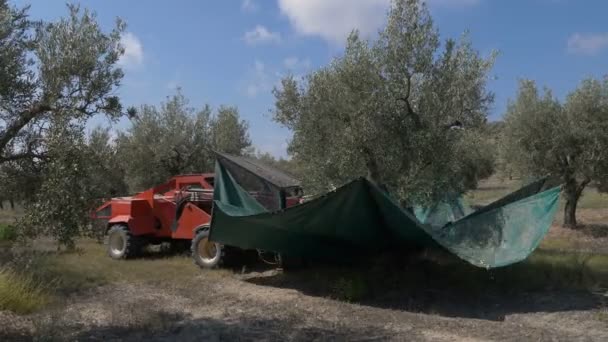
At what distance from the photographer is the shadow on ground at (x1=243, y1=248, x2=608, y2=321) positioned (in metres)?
8.55

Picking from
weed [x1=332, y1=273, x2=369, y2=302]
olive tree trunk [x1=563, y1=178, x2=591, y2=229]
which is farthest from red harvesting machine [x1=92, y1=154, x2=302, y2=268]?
olive tree trunk [x1=563, y1=178, x2=591, y2=229]

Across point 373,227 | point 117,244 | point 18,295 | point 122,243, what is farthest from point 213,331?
point 117,244

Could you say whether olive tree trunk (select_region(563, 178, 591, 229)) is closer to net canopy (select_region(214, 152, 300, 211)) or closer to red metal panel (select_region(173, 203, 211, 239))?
net canopy (select_region(214, 152, 300, 211))

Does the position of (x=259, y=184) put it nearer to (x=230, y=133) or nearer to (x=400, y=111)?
(x=400, y=111)

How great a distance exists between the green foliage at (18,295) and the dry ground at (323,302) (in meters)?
0.17

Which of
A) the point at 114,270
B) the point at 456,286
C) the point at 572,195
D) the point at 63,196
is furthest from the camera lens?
the point at 572,195

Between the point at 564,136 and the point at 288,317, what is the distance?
14330mm

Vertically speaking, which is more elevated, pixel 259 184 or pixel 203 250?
pixel 259 184

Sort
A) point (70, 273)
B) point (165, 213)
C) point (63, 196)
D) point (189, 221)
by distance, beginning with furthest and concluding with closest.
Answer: point (165, 213) → point (189, 221) → point (70, 273) → point (63, 196)

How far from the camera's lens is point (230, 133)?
28.0 m

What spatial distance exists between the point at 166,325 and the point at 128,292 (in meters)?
2.63

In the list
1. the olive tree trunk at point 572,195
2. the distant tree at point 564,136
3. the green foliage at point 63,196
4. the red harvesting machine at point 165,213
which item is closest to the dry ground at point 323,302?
the red harvesting machine at point 165,213

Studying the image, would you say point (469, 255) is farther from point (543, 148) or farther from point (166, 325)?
point (543, 148)

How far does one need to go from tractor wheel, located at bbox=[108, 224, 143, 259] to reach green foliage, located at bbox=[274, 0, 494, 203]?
16.4ft
